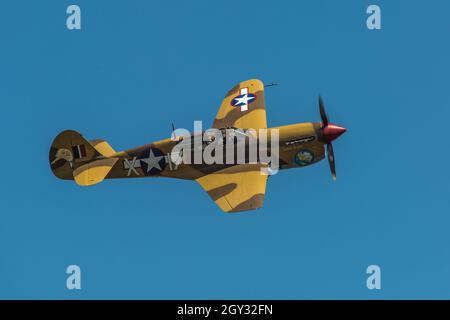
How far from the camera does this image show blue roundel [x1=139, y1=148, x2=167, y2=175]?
28234 millimetres

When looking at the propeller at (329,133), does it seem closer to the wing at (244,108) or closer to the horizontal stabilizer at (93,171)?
the wing at (244,108)

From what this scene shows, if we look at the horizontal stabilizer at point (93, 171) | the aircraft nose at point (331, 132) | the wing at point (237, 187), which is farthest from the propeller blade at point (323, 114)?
the horizontal stabilizer at point (93, 171)

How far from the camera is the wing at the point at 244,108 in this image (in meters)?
29.8

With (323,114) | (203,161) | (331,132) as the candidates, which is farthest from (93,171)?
(331,132)

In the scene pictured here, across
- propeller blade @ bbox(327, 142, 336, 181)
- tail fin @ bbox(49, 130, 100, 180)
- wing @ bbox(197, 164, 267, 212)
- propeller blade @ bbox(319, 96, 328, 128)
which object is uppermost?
propeller blade @ bbox(319, 96, 328, 128)

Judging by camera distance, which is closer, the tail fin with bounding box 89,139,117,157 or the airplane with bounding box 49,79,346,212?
the airplane with bounding box 49,79,346,212

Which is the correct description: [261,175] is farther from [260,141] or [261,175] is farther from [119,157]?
[119,157]

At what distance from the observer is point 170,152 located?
28156mm

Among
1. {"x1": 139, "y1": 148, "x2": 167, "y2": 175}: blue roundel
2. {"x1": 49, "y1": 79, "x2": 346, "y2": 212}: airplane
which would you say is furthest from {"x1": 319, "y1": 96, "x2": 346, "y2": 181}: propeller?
{"x1": 139, "y1": 148, "x2": 167, "y2": 175}: blue roundel

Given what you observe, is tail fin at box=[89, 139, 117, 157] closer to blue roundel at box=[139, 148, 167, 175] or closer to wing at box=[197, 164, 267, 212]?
blue roundel at box=[139, 148, 167, 175]

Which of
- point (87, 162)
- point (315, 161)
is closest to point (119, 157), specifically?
point (87, 162)

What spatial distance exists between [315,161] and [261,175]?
6.38 ft

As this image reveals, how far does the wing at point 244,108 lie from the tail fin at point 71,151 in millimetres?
4327
